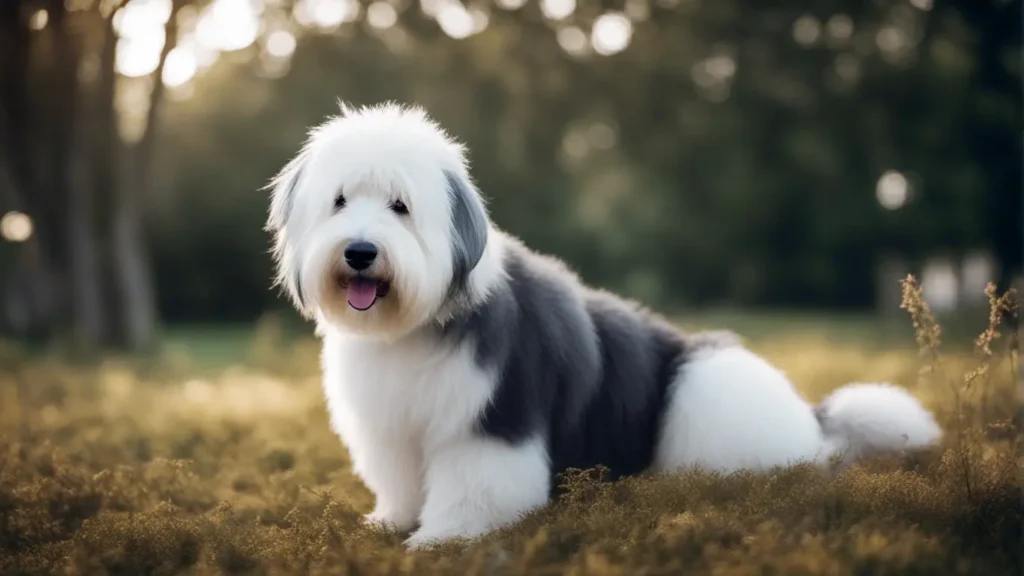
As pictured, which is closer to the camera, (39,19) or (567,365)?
(567,365)

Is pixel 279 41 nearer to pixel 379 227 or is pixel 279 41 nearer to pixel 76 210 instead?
pixel 76 210

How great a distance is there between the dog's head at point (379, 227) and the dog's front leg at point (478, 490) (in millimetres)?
548

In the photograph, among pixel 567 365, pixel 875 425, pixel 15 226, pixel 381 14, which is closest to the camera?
pixel 567 365

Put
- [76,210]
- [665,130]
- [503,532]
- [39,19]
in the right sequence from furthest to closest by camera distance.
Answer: [665,130] → [76,210] → [39,19] → [503,532]

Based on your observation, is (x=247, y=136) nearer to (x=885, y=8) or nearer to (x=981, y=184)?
(x=885, y=8)

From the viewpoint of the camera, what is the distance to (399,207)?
10.6ft

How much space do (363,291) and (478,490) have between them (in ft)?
2.88

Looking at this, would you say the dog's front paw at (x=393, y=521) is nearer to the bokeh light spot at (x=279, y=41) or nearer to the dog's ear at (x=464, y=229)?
the dog's ear at (x=464, y=229)

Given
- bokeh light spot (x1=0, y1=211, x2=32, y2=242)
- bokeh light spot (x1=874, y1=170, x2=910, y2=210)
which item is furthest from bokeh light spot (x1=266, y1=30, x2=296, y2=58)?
bokeh light spot (x1=874, y1=170, x2=910, y2=210)

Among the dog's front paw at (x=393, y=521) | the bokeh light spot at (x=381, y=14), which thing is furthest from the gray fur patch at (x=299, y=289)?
the bokeh light spot at (x=381, y=14)

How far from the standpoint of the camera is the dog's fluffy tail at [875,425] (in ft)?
13.1

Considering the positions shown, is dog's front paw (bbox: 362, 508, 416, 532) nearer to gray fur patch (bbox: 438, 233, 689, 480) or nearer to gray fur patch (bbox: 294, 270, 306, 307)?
gray fur patch (bbox: 438, 233, 689, 480)

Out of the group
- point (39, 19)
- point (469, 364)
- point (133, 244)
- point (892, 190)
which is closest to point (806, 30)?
point (892, 190)

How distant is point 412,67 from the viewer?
1786 centimetres
